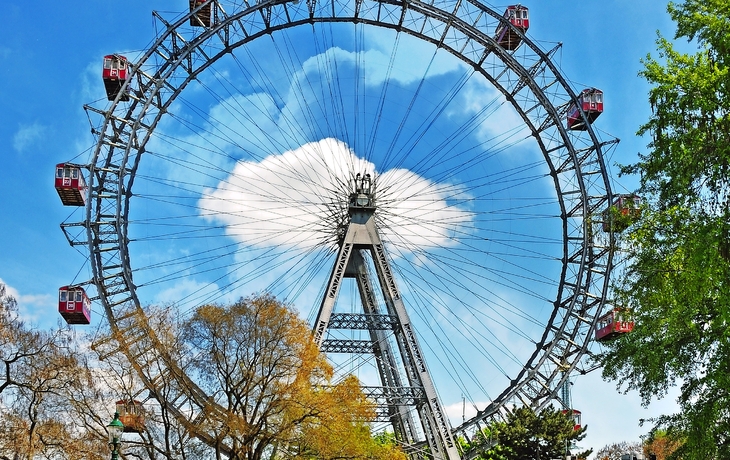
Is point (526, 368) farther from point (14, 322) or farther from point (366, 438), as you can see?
point (14, 322)

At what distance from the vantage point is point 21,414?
91.3 feet

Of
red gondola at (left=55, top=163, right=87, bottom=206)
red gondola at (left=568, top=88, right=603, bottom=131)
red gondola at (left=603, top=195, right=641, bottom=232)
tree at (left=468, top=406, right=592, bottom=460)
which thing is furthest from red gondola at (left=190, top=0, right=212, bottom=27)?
tree at (left=468, top=406, right=592, bottom=460)

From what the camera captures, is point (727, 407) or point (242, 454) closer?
point (727, 407)

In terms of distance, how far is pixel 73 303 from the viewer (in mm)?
36531

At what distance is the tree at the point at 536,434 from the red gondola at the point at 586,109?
1455 cm

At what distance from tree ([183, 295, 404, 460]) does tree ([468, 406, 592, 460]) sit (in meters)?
16.2

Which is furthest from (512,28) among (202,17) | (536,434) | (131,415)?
(131,415)

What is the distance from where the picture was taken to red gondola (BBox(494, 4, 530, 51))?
4185 cm

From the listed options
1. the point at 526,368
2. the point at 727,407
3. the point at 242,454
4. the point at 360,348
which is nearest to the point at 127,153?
the point at 360,348

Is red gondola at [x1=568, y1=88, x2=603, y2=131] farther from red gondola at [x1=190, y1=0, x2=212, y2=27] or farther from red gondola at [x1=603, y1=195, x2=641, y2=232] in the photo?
red gondola at [x1=603, y1=195, x2=641, y2=232]

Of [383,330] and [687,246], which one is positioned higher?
[383,330]

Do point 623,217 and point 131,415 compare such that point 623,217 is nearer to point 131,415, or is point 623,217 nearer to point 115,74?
point 131,415

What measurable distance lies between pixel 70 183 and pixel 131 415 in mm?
13641

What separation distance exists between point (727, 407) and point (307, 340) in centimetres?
1502
